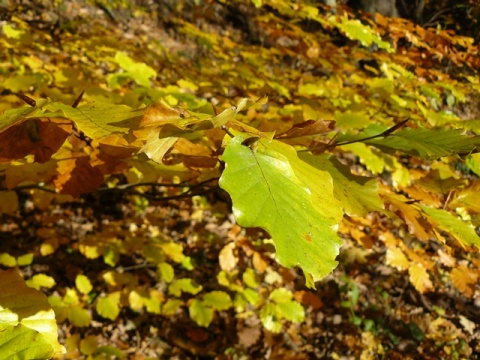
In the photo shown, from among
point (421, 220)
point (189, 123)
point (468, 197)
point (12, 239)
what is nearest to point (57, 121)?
point (189, 123)

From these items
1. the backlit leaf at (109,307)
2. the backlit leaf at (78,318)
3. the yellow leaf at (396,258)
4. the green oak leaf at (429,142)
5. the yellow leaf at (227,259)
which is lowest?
the backlit leaf at (109,307)

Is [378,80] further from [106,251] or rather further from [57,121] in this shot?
[57,121]

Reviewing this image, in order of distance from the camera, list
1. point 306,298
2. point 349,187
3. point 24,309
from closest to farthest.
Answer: point 24,309 → point 349,187 → point 306,298

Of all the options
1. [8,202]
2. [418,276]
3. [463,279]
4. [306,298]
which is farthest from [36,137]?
[306,298]

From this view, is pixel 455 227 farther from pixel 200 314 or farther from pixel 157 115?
pixel 200 314

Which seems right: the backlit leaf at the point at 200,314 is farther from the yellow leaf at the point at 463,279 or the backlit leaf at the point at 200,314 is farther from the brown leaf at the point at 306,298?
the yellow leaf at the point at 463,279

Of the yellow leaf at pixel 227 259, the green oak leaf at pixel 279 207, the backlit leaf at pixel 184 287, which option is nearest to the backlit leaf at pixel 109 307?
the backlit leaf at pixel 184 287

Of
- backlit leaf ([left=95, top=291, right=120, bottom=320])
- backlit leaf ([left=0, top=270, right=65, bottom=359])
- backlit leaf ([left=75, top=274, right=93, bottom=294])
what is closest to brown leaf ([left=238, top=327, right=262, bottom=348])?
backlit leaf ([left=95, top=291, right=120, bottom=320])
